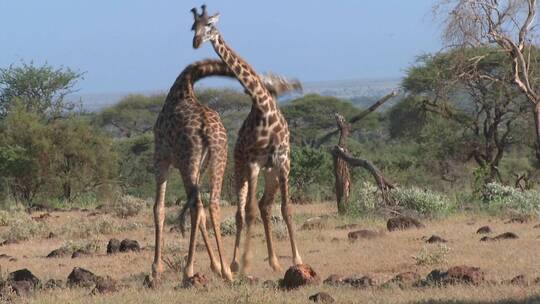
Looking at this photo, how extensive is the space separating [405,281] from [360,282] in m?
0.37

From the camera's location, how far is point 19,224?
14.6 m

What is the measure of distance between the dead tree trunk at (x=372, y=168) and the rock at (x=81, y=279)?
6356mm

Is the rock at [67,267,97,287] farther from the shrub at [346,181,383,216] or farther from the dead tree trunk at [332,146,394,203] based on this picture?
the shrub at [346,181,383,216]

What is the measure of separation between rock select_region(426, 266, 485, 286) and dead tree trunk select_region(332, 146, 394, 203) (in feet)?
21.4

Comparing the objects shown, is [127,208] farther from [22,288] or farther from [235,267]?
[22,288]

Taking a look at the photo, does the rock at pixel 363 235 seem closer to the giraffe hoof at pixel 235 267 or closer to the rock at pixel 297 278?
the giraffe hoof at pixel 235 267

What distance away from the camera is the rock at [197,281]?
7785mm

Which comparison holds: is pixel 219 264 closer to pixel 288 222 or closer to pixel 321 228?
pixel 288 222

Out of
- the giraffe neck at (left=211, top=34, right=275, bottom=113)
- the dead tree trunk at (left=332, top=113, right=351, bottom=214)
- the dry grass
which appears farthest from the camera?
the dead tree trunk at (left=332, top=113, right=351, bottom=214)

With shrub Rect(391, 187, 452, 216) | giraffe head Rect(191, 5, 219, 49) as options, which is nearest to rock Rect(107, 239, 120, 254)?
giraffe head Rect(191, 5, 219, 49)

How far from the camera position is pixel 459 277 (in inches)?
291

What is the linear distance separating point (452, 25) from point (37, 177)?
34.8 feet

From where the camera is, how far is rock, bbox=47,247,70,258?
1128 centimetres

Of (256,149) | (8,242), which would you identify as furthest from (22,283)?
(8,242)
